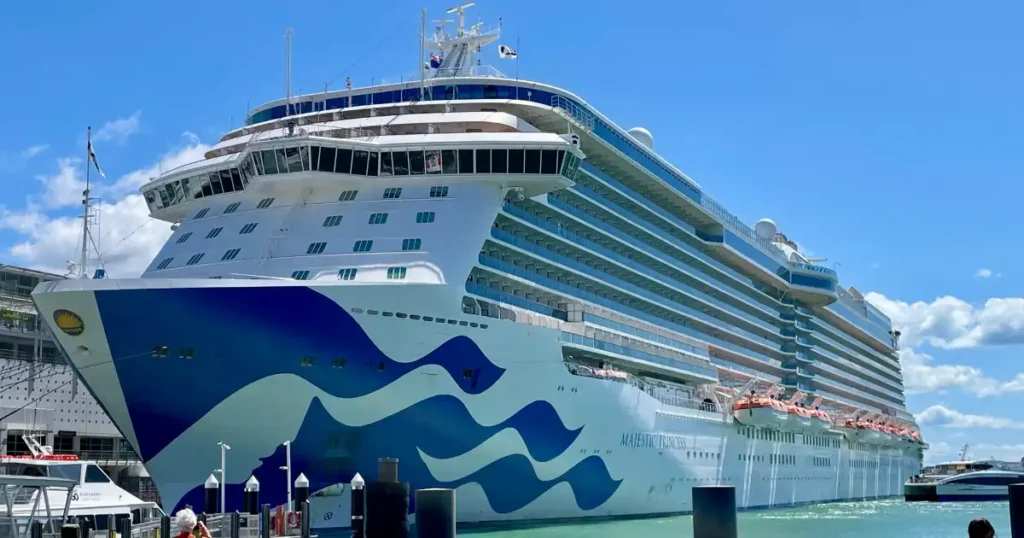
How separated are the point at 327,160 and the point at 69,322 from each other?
672cm

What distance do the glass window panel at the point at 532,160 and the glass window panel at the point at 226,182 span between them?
7021 millimetres

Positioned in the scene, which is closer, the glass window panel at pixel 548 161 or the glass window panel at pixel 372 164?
the glass window panel at pixel 372 164

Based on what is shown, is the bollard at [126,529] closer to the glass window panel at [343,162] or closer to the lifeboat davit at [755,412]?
the glass window panel at [343,162]

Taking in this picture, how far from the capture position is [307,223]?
2430 centimetres

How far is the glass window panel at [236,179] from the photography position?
1003 inches

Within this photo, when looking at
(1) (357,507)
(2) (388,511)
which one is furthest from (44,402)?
(2) (388,511)

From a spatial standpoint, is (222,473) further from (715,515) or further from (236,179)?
(715,515)

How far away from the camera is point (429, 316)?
2195 centimetres

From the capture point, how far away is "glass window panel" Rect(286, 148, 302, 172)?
24094 mm

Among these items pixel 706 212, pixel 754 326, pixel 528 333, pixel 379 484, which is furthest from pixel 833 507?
pixel 379 484

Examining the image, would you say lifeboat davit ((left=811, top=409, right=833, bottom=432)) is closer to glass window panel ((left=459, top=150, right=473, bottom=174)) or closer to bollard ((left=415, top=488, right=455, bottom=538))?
glass window panel ((left=459, top=150, right=473, bottom=174))

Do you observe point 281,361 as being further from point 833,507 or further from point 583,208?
point 833,507

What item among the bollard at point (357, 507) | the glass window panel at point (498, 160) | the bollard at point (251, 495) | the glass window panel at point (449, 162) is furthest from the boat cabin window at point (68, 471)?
the glass window panel at point (498, 160)

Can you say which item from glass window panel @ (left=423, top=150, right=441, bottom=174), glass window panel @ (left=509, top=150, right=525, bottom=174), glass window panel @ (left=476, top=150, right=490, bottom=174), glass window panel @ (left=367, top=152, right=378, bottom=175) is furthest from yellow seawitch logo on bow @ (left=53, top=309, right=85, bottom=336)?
glass window panel @ (left=509, top=150, right=525, bottom=174)
